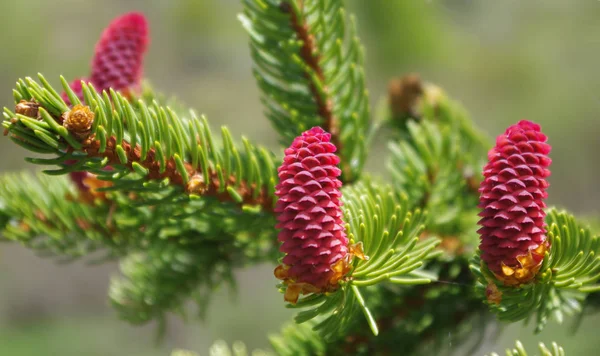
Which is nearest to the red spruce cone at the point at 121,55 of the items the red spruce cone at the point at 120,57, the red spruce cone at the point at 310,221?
Answer: the red spruce cone at the point at 120,57

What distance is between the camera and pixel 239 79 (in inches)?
101

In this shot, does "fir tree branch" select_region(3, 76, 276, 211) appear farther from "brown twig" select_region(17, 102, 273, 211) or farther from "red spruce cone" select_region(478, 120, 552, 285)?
"red spruce cone" select_region(478, 120, 552, 285)

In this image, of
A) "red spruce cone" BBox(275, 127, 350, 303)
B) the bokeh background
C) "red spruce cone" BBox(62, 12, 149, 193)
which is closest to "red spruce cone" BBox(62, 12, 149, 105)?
"red spruce cone" BBox(62, 12, 149, 193)

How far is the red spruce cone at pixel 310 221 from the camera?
191 millimetres

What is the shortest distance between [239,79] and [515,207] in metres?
2.45

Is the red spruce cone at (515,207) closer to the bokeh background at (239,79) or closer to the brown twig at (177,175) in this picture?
the brown twig at (177,175)

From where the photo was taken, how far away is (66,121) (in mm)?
191

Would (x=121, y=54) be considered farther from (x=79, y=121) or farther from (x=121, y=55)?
(x=79, y=121)

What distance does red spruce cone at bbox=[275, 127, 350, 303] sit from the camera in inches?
7.5

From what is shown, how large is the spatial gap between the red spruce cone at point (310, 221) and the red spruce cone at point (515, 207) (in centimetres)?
6

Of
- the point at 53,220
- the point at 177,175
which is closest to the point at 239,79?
the point at 53,220

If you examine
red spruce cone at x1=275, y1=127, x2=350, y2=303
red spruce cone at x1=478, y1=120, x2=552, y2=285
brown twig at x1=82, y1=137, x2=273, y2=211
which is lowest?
brown twig at x1=82, y1=137, x2=273, y2=211

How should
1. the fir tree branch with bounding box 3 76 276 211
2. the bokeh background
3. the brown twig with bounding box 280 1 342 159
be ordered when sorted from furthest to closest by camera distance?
the bokeh background → the brown twig with bounding box 280 1 342 159 → the fir tree branch with bounding box 3 76 276 211

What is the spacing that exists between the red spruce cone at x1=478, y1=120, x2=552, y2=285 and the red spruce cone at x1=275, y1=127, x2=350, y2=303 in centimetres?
6
